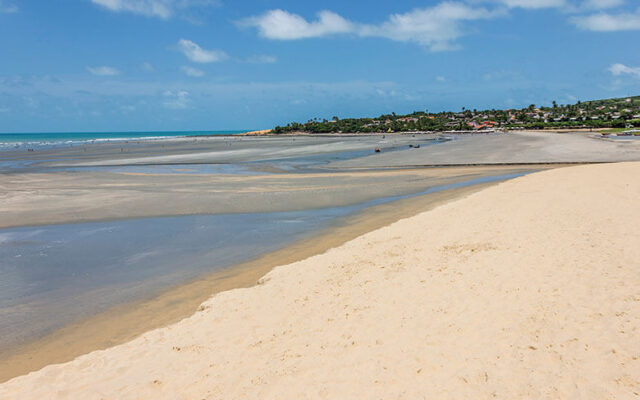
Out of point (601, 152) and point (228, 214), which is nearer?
point (228, 214)

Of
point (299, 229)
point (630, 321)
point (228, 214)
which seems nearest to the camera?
point (630, 321)

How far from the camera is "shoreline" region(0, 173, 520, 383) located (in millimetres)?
6863

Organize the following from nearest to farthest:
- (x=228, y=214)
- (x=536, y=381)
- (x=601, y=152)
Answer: (x=536, y=381) → (x=228, y=214) → (x=601, y=152)

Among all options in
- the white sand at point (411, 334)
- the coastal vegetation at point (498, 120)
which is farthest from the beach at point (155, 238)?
the coastal vegetation at point (498, 120)

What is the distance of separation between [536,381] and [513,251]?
5.26 m

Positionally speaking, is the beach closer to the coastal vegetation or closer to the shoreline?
the shoreline

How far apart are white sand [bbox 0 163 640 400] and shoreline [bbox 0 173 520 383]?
512mm

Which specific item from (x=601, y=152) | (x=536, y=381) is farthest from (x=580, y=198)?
Answer: (x=601, y=152)

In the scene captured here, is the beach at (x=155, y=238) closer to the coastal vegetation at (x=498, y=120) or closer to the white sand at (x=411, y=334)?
the white sand at (x=411, y=334)

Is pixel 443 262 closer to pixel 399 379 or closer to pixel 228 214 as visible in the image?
pixel 399 379

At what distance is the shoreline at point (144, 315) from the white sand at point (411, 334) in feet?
1.68

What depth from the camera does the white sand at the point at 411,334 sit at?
494cm

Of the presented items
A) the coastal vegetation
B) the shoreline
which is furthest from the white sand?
the coastal vegetation

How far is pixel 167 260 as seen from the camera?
460 inches
